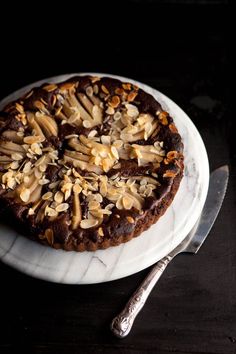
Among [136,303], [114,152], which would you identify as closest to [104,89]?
[114,152]

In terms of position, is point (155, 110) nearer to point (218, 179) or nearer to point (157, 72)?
point (218, 179)

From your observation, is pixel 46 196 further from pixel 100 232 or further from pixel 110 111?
pixel 110 111

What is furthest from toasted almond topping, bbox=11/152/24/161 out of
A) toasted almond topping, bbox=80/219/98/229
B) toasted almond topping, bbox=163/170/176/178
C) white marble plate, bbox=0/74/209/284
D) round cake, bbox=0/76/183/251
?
→ toasted almond topping, bbox=163/170/176/178

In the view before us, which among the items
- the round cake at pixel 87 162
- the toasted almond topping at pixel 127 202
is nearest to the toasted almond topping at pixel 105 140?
the round cake at pixel 87 162

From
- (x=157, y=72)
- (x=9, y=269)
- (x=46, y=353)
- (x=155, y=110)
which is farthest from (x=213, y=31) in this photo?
(x=46, y=353)

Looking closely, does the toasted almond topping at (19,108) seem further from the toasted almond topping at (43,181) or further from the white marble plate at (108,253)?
the white marble plate at (108,253)

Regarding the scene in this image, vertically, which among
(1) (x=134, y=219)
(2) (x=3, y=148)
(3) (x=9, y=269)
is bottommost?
(3) (x=9, y=269)

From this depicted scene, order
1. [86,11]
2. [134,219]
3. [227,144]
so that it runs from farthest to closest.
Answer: [86,11] → [227,144] → [134,219]
